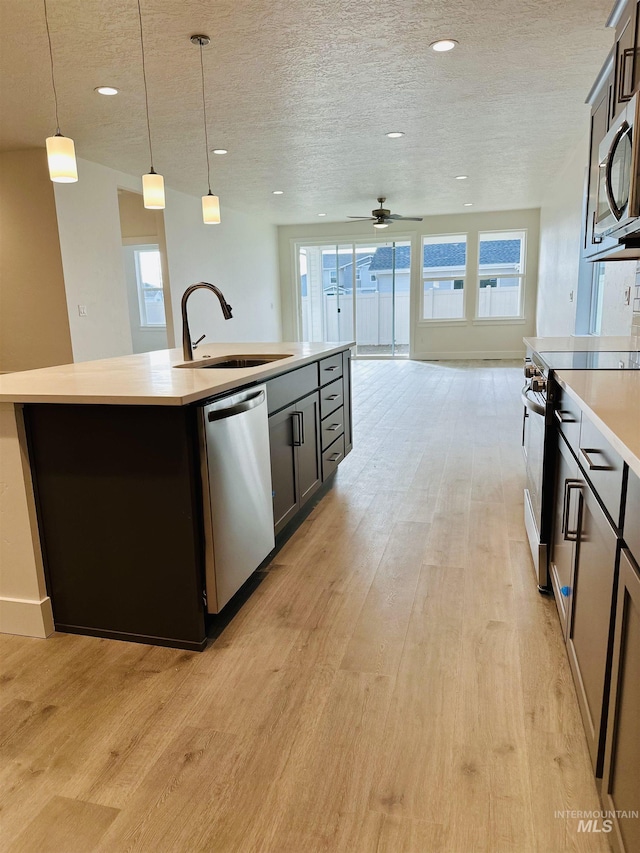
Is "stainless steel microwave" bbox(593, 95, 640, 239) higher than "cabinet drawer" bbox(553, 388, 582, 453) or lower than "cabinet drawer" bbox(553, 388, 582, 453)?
higher

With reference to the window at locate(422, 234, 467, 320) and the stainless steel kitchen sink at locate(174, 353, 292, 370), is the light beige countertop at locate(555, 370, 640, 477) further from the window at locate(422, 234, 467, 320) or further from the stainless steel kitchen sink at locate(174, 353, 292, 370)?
the window at locate(422, 234, 467, 320)

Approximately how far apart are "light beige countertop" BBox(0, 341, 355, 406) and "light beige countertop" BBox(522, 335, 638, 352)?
1.20 metres

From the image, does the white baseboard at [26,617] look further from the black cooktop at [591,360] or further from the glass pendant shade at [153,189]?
the glass pendant shade at [153,189]

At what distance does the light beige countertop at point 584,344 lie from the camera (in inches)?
105

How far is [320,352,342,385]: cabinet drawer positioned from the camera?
336 centimetres

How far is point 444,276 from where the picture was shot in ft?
34.2

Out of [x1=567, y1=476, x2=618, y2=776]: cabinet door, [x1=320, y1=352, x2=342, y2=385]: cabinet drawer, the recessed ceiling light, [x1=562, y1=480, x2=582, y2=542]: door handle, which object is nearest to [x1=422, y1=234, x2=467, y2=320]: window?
the recessed ceiling light

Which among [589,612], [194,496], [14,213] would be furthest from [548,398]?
[14,213]

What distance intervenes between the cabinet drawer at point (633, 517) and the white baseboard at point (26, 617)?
A: 192cm

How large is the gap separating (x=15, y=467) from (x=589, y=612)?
1.85 meters

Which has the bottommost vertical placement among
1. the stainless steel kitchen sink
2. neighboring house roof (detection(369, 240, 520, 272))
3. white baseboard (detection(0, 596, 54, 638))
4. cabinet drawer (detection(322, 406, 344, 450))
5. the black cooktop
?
white baseboard (detection(0, 596, 54, 638))

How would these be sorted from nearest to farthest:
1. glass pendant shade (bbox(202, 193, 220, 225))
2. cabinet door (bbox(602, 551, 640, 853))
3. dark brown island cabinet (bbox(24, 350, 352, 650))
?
cabinet door (bbox(602, 551, 640, 853))
dark brown island cabinet (bbox(24, 350, 352, 650))
glass pendant shade (bbox(202, 193, 220, 225))

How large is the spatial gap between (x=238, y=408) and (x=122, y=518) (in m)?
0.56

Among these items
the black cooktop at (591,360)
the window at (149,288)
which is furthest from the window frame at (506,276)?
the black cooktop at (591,360)
